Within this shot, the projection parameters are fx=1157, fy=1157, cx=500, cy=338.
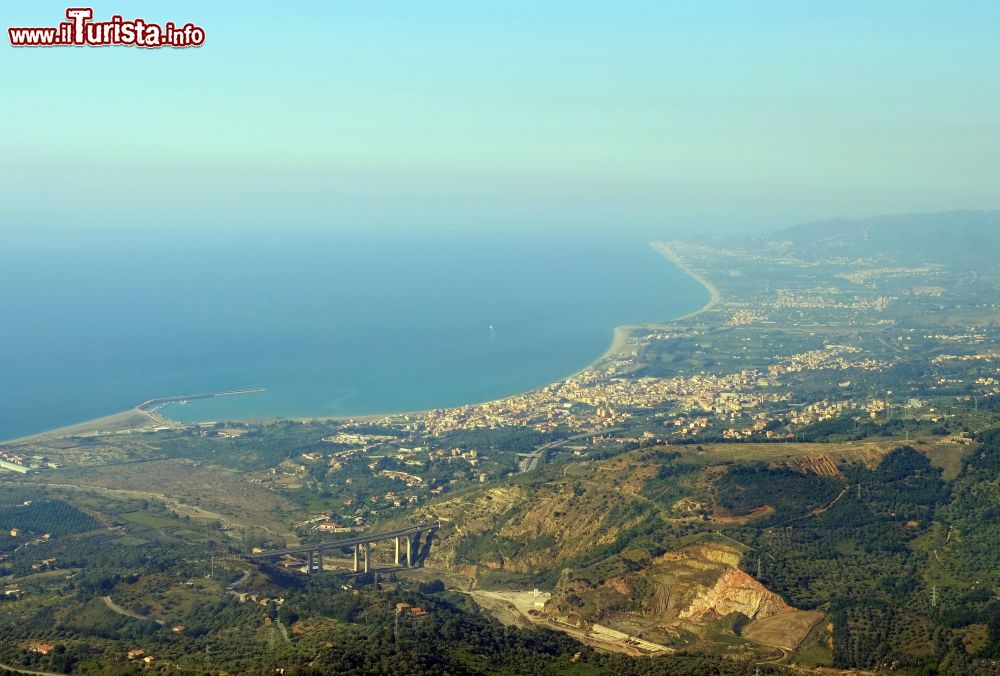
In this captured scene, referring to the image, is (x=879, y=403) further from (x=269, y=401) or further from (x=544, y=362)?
(x=269, y=401)

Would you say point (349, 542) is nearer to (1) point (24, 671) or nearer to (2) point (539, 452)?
(2) point (539, 452)

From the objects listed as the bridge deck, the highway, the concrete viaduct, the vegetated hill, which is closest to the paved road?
the concrete viaduct

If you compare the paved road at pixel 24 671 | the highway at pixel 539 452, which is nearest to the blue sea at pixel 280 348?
the highway at pixel 539 452

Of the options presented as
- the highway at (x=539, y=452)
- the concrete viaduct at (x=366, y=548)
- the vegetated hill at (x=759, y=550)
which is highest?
the vegetated hill at (x=759, y=550)

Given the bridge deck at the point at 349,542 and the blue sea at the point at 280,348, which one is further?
the blue sea at the point at 280,348

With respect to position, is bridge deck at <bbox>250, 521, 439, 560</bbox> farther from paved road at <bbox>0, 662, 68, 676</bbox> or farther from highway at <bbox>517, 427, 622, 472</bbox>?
paved road at <bbox>0, 662, 68, 676</bbox>

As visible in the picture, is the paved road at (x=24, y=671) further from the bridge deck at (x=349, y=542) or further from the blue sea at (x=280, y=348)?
the blue sea at (x=280, y=348)

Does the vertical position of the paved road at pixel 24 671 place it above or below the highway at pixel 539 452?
above
